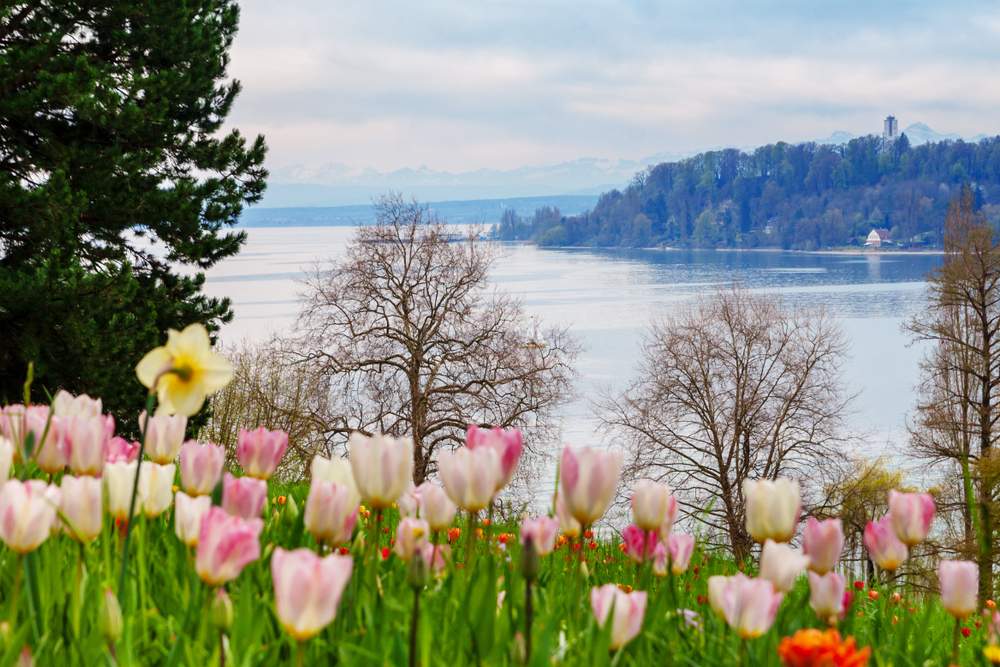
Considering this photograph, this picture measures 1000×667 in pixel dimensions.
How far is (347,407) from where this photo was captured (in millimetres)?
22109

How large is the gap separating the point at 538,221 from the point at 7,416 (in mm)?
147123

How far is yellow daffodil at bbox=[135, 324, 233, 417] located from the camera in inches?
41.3

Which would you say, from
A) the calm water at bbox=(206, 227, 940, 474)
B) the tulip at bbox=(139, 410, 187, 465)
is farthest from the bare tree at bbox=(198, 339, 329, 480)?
the tulip at bbox=(139, 410, 187, 465)

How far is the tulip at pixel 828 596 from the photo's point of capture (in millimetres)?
1217

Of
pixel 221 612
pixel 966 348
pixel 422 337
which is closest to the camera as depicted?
pixel 221 612

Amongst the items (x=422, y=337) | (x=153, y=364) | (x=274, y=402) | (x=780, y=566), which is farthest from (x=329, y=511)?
(x=422, y=337)

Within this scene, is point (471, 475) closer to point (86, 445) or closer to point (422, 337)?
point (86, 445)

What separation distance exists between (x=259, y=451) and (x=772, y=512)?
0.88m

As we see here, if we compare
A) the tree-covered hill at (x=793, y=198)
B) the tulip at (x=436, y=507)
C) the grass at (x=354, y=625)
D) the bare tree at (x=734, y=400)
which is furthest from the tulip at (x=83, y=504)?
the tree-covered hill at (x=793, y=198)

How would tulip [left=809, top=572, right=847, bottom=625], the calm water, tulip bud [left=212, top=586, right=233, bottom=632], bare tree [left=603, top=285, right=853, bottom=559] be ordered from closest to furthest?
tulip bud [left=212, top=586, right=233, bottom=632], tulip [left=809, top=572, right=847, bottom=625], bare tree [left=603, top=285, right=853, bottom=559], the calm water

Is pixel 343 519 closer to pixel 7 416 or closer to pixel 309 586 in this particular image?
pixel 309 586

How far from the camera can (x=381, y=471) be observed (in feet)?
3.69

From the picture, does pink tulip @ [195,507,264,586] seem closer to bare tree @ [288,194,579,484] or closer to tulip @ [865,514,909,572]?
tulip @ [865,514,909,572]

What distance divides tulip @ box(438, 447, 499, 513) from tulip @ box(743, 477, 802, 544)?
1.31 feet
